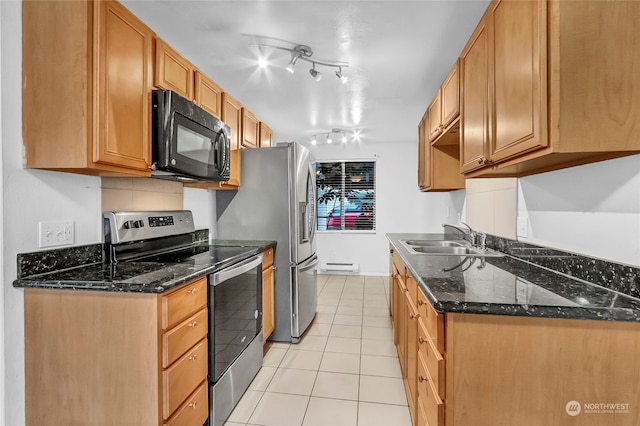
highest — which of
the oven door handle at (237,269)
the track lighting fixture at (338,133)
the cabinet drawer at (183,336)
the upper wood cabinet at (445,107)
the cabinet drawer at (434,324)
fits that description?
the track lighting fixture at (338,133)

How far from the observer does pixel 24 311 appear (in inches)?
54.4

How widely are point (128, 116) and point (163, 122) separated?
20 cm

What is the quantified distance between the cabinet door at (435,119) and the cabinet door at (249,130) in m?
1.70

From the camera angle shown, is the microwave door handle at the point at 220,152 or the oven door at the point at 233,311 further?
the microwave door handle at the point at 220,152

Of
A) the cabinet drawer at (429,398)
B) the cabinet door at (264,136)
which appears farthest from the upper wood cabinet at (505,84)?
the cabinet door at (264,136)

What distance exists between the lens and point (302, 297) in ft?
9.55

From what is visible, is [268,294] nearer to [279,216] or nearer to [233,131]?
[279,216]

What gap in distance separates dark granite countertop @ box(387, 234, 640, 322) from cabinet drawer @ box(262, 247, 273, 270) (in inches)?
51.8

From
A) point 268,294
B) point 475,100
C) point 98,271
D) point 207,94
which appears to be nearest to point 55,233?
point 98,271

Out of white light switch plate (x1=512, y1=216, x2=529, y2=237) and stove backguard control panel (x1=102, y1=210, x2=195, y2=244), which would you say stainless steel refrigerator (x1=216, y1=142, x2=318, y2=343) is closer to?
stove backguard control panel (x1=102, y1=210, x2=195, y2=244)

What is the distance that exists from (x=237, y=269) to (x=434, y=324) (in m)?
1.26

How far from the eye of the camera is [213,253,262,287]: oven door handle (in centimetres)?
176

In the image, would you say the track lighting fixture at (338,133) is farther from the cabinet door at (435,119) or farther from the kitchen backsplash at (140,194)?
the kitchen backsplash at (140,194)

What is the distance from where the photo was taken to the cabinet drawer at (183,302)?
1.35 meters
